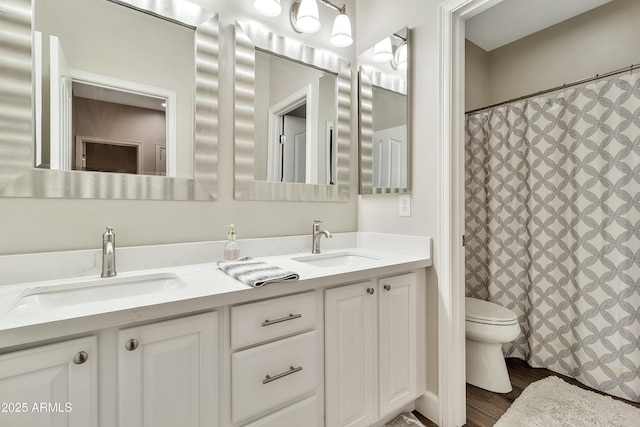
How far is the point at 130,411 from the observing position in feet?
2.74

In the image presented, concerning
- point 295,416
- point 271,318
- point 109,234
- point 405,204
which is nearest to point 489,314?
point 405,204

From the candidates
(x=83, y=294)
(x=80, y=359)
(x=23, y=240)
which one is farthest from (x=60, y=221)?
(x=80, y=359)

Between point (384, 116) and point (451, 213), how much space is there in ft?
2.36

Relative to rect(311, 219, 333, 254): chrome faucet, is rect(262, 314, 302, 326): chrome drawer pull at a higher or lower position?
lower

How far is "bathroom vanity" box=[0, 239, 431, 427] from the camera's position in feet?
2.48

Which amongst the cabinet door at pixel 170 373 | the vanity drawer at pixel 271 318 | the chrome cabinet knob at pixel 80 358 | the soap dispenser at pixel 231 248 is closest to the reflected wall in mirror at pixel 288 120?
the soap dispenser at pixel 231 248

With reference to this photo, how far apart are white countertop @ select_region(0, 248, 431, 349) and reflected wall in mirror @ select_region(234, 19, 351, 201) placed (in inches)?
18.7

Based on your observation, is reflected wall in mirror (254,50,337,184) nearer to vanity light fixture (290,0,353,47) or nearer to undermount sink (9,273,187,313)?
vanity light fixture (290,0,353,47)

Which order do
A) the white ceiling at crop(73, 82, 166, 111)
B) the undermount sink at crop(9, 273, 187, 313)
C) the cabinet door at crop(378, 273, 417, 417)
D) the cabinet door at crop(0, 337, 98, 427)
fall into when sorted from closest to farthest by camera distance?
the cabinet door at crop(0, 337, 98, 427) → the undermount sink at crop(9, 273, 187, 313) → the white ceiling at crop(73, 82, 166, 111) → the cabinet door at crop(378, 273, 417, 417)

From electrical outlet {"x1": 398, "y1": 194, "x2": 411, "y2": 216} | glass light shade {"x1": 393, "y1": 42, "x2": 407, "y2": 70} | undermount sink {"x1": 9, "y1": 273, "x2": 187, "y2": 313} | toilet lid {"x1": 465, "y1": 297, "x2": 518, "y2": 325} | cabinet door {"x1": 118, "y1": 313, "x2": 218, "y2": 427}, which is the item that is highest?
glass light shade {"x1": 393, "y1": 42, "x2": 407, "y2": 70}

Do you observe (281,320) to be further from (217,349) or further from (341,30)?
(341,30)

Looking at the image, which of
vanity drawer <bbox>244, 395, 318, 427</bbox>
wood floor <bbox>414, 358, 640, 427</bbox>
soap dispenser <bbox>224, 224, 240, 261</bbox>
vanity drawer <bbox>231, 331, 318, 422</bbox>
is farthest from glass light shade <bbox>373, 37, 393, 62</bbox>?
wood floor <bbox>414, 358, 640, 427</bbox>

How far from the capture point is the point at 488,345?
1.84 meters

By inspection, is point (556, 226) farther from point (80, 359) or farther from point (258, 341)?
point (80, 359)
